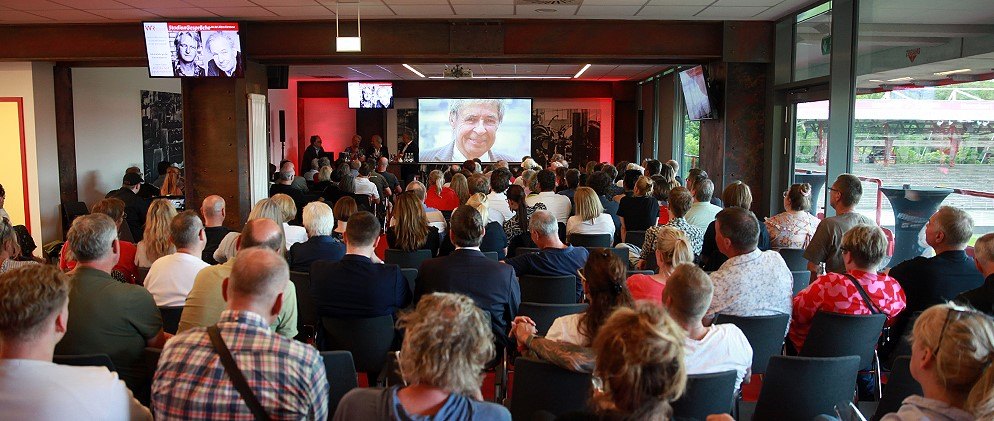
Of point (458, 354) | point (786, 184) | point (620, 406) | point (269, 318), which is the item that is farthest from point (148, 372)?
point (786, 184)

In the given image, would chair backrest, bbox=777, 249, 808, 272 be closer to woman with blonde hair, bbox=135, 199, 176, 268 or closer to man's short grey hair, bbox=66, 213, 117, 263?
woman with blonde hair, bbox=135, 199, 176, 268

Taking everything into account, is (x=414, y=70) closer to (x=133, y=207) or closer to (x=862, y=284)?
(x=133, y=207)

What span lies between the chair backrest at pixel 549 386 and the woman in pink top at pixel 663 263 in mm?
1010

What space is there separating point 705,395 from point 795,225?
12.1ft

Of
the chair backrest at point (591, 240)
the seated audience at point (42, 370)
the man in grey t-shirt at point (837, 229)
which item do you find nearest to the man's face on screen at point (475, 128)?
the chair backrest at point (591, 240)

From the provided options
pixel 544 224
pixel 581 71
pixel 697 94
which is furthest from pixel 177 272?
pixel 581 71

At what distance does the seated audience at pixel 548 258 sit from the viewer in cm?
483

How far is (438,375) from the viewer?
6.82ft

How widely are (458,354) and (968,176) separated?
5.85 meters

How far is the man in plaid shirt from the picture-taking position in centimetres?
221

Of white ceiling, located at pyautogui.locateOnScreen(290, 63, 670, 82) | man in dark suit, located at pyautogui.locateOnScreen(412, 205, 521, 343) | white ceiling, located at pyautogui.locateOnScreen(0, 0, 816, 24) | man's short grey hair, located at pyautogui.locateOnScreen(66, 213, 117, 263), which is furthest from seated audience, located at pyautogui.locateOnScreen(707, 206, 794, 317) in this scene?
white ceiling, located at pyautogui.locateOnScreen(290, 63, 670, 82)

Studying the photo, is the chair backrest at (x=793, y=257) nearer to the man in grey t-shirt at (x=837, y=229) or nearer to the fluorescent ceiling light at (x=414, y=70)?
the man in grey t-shirt at (x=837, y=229)

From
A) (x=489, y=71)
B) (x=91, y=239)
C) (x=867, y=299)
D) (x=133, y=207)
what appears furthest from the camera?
(x=489, y=71)

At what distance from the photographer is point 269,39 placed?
9688mm
